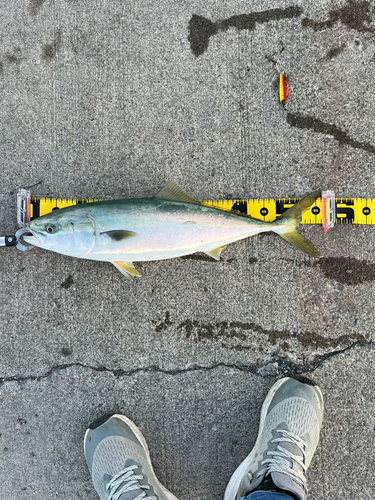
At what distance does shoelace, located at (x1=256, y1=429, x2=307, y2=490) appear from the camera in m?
2.54

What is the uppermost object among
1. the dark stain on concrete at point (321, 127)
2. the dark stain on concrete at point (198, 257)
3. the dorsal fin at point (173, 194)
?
the dark stain on concrete at point (321, 127)

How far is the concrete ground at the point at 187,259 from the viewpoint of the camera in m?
2.79

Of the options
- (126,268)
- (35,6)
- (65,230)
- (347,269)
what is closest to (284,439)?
(347,269)

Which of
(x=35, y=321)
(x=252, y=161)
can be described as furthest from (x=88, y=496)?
(x=252, y=161)

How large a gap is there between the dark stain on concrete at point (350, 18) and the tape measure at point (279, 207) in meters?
1.43

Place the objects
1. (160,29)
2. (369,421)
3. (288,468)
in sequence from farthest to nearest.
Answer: (160,29)
(369,421)
(288,468)

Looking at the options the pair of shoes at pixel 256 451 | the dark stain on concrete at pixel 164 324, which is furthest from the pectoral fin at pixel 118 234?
the pair of shoes at pixel 256 451

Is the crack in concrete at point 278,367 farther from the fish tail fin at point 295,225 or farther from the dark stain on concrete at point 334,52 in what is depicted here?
the dark stain on concrete at point 334,52

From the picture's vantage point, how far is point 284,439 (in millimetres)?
2627

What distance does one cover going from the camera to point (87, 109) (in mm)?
2951

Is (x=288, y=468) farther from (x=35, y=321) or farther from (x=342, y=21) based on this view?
(x=342, y=21)

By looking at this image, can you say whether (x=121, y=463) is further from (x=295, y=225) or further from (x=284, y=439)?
(x=295, y=225)

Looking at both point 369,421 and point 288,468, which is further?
point 369,421

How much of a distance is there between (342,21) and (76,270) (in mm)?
3053
